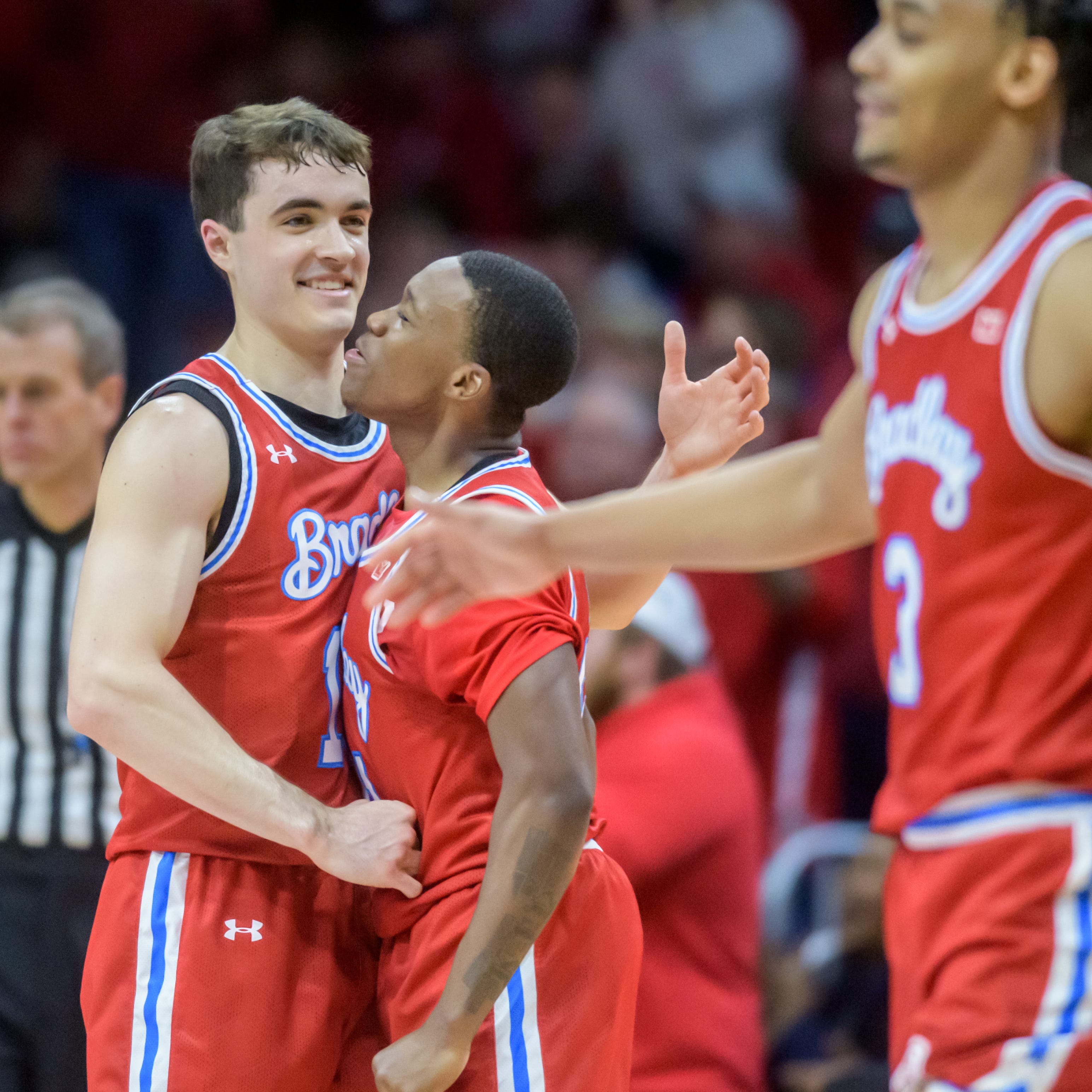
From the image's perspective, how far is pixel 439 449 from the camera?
3098mm

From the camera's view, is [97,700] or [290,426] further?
[290,426]

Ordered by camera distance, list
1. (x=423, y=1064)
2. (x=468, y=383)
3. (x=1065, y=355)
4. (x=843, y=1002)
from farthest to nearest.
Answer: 1. (x=843, y=1002)
2. (x=468, y=383)
3. (x=423, y=1064)
4. (x=1065, y=355)

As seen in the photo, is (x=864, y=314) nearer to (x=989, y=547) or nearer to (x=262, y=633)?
(x=989, y=547)

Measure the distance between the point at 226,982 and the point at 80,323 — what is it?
6.78 ft

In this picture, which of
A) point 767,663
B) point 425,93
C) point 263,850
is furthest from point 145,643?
point 425,93

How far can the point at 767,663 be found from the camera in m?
6.25

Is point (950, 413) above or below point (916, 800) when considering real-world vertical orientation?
above

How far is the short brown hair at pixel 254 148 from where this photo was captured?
322 cm

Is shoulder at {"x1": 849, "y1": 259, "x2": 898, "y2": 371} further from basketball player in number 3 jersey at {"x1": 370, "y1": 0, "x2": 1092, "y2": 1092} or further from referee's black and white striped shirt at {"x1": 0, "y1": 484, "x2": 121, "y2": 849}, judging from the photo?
referee's black and white striped shirt at {"x1": 0, "y1": 484, "x2": 121, "y2": 849}

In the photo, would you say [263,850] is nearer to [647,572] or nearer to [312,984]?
[312,984]

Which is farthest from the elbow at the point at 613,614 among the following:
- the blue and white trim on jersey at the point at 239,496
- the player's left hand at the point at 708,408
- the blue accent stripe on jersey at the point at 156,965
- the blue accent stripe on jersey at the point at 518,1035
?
the blue accent stripe on jersey at the point at 156,965

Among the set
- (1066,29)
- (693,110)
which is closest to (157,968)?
(1066,29)

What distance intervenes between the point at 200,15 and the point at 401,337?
212 inches

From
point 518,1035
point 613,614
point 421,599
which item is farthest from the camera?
point 613,614
